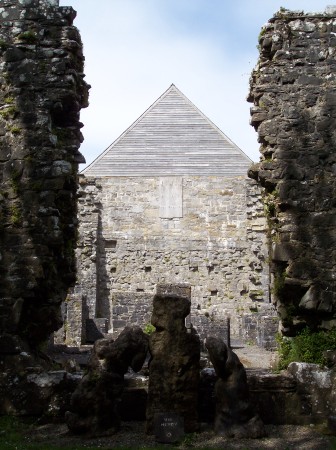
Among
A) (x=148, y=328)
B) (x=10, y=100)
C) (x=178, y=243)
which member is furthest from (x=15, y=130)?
(x=178, y=243)

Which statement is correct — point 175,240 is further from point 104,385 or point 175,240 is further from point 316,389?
point 104,385

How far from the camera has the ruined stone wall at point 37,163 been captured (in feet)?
25.1

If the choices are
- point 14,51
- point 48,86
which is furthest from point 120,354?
point 14,51

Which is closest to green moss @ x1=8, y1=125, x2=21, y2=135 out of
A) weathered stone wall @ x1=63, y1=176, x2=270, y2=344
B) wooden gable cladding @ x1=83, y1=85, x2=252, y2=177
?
weathered stone wall @ x1=63, y1=176, x2=270, y2=344

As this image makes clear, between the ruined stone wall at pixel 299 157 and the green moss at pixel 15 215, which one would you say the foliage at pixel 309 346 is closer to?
the ruined stone wall at pixel 299 157

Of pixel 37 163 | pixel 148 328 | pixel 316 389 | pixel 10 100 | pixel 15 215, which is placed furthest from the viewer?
pixel 148 328

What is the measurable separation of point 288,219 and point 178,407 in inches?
101

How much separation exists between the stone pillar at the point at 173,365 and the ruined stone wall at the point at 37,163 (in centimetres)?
172

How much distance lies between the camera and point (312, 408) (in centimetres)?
691

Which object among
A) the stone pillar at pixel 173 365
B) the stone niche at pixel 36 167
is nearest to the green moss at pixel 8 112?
the stone niche at pixel 36 167

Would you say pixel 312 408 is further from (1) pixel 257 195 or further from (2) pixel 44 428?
(1) pixel 257 195

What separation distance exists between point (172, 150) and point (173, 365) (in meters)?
18.5

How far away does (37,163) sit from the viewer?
7.92 m

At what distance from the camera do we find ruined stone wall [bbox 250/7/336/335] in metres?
7.55
